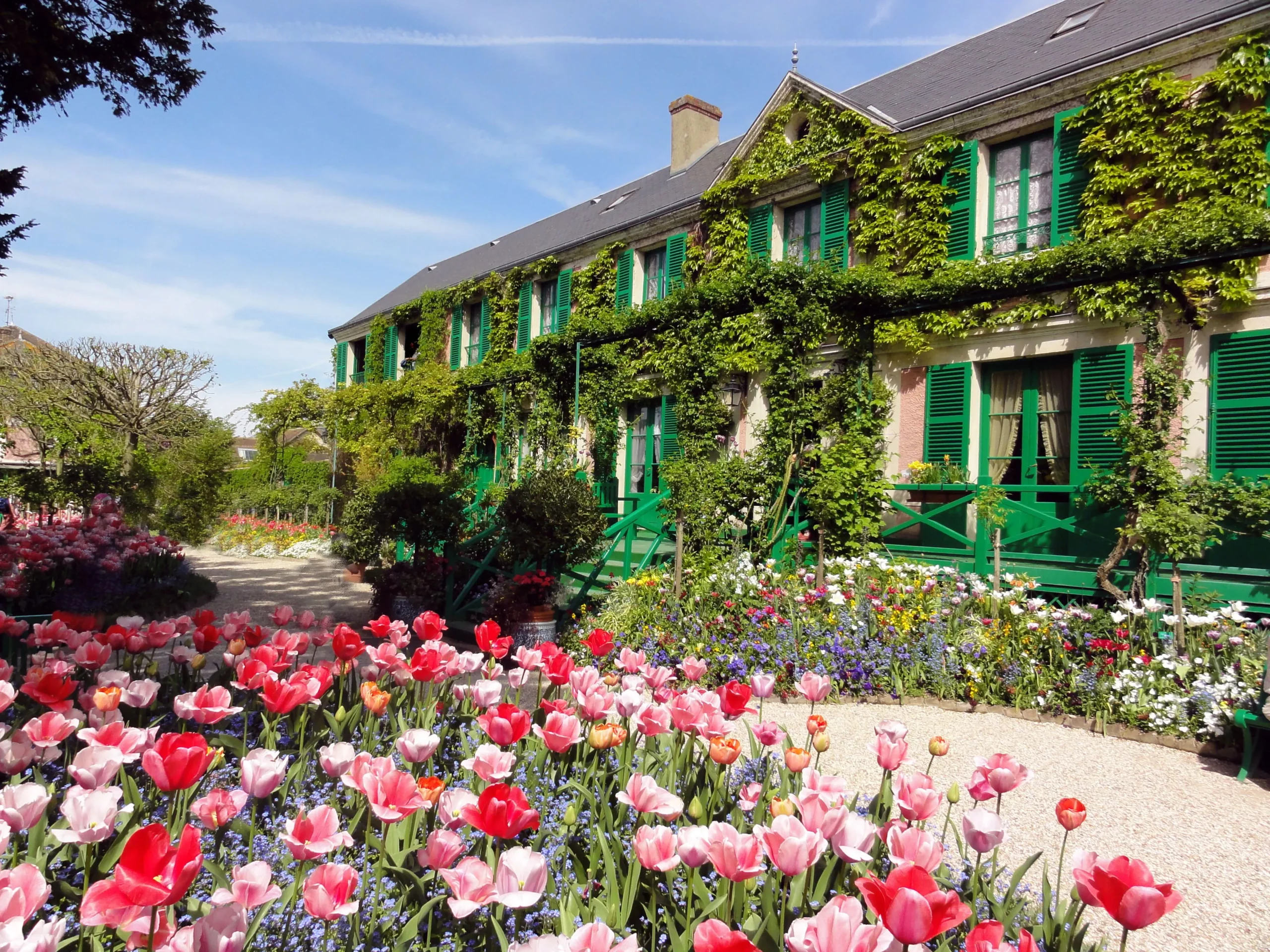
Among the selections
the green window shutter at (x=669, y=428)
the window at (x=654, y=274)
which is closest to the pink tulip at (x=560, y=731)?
the green window shutter at (x=669, y=428)

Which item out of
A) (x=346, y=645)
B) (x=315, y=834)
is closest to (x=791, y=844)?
(x=315, y=834)

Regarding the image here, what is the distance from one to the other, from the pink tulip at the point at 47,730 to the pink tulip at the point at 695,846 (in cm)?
149

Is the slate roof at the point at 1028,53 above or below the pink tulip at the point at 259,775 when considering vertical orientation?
above

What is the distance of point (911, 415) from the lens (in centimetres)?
1024

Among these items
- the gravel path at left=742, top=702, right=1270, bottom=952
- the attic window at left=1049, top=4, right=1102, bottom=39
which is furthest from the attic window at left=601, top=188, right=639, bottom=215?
the gravel path at left=742, top=702, right=1270, bottom=952

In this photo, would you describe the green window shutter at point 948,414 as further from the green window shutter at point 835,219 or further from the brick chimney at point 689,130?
the brick chimney at point 689,130

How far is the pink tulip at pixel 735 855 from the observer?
53.4 inches

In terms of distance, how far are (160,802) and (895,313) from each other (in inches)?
382

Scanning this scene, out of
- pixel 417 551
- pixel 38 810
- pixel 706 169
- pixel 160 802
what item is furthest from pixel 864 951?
pixel 706 169

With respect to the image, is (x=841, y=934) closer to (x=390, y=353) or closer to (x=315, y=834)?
(x=315, y=834)

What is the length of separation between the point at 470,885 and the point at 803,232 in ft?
38.5

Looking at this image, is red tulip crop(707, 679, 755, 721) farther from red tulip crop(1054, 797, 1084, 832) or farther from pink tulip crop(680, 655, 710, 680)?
red tulip crop(1054, 797, 1084, 832)

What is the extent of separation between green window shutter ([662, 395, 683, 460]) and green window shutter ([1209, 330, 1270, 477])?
279 inches

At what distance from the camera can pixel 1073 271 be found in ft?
28.3
